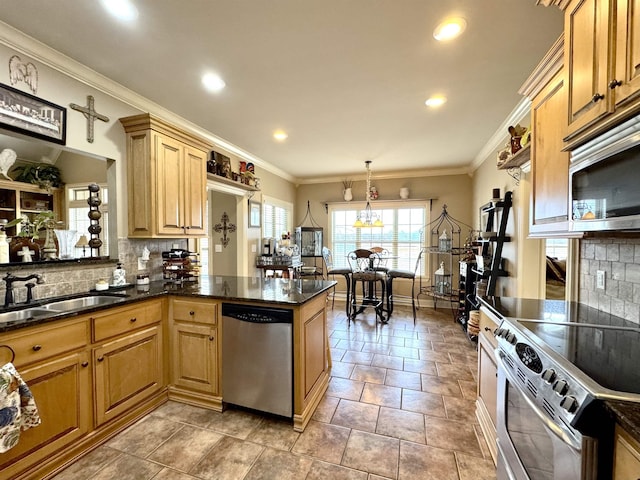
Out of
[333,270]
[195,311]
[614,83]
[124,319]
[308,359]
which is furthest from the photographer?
[333,270]

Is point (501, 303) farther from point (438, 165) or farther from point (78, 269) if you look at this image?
point (438, 165)

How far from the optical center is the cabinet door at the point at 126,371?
1.88 metres

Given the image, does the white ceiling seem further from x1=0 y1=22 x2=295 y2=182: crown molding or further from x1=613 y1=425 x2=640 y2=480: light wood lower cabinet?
x1=613 y1=425 x2=640 y2=480: light wood lower cabinet

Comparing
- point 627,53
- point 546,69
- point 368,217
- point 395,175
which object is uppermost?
point 395,175

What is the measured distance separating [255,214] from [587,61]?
415 centimetres

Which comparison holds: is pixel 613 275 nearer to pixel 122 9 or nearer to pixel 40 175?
pixel 122 9

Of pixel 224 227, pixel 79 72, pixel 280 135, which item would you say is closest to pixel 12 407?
pixel 79 72

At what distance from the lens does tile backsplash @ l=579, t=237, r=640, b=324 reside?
1499 mm

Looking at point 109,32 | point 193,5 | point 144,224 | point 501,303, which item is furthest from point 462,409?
point 109,32

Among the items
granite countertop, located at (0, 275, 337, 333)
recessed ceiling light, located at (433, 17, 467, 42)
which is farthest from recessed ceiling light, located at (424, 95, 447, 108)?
granite countertop, located at (0, 275, 337, 333)

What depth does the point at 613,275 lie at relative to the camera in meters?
1.65

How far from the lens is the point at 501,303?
6.31ft

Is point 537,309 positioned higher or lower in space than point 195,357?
higher

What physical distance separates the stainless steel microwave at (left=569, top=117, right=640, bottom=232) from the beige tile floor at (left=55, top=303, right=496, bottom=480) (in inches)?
59.7
